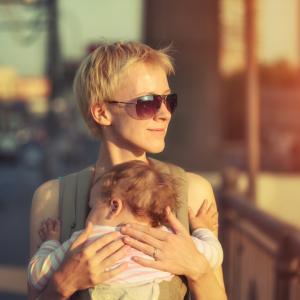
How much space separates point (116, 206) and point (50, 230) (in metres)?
0.26

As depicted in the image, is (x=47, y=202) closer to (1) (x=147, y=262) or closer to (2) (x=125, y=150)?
(2) (x=125, y=150)

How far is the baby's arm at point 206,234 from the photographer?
8.68 feet

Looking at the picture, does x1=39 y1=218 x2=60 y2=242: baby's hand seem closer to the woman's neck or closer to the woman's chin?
the woman's neck

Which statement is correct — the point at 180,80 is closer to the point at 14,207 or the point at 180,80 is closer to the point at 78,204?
the point at 14,207

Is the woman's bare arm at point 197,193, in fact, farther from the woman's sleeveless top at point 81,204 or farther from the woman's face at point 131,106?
the woman's face at point 131,106

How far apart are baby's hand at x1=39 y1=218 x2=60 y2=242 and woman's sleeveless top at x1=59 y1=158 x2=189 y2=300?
0.02 metres

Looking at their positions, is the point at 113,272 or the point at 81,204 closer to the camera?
the point at 113,272

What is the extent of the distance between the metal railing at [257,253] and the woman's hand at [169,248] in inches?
59.5

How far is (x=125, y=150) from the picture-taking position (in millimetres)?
2836

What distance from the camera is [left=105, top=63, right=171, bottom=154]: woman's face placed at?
2738 mm

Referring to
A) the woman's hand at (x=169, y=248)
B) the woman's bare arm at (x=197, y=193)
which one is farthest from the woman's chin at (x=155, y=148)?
the woman's hand at (x=169, y=248)

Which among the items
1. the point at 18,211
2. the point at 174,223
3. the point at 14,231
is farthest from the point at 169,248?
the point at 18,211

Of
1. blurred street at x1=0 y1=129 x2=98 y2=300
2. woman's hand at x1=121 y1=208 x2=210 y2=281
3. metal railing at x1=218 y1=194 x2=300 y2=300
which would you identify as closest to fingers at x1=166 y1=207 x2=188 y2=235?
woman's hand at x1=121 y1=208 x2=210 y2=281

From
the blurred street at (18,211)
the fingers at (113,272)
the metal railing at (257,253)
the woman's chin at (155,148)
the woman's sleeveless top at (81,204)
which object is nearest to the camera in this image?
the fingers at (113,272)
